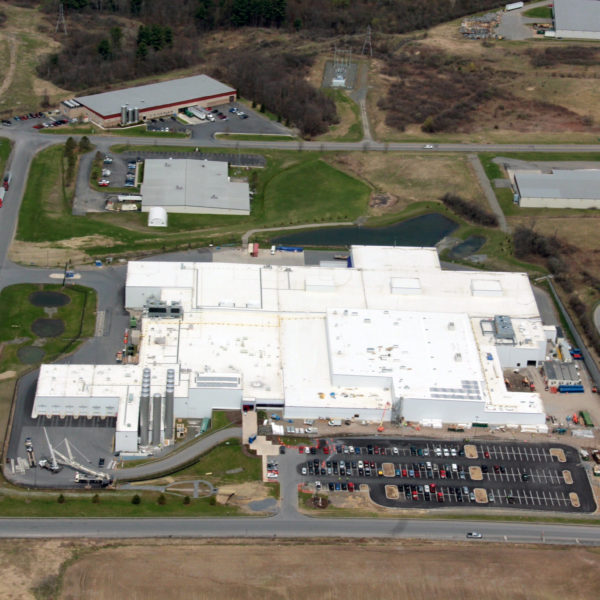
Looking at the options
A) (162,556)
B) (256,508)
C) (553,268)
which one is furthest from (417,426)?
(553,268)

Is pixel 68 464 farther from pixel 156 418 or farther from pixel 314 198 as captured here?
pixel 314 198

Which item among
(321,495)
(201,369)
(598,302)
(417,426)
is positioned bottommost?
(321,495)

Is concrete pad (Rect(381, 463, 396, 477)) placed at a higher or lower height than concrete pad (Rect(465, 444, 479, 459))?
lower

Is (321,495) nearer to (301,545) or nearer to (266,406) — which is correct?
(301,545)

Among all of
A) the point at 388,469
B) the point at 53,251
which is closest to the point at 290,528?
the point at 388,469

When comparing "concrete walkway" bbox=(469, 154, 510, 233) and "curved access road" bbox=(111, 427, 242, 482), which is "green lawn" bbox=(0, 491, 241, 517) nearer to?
"curved access road" bbox=(111, 427, 242, 482)

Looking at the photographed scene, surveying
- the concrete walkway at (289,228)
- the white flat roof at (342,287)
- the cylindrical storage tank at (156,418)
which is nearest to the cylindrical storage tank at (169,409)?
the cylindrical storage tank at (156,418)

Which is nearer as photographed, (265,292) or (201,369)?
(201,369)

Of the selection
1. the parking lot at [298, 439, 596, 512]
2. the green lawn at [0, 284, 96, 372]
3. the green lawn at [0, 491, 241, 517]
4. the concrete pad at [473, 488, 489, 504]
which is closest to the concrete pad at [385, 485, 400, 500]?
the parking lot at [298, 439, 596, 512]
